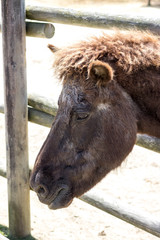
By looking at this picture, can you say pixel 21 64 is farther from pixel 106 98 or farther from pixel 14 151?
pixel 106 98

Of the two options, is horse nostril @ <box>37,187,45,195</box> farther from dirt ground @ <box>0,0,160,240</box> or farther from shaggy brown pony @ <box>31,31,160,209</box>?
dirt ground @ <box>0,0,160,240</box>

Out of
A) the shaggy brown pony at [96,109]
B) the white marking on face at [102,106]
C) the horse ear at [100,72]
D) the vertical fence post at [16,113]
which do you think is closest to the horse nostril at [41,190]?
the shaggy brown pony at [96,109]

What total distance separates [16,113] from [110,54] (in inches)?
49.5

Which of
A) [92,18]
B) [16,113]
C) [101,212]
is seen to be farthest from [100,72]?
[101,212]

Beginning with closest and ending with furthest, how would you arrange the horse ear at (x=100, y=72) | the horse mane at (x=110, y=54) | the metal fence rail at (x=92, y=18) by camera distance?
the horse ear at (x=100, y=72)
the horse mane at (x=110, y=54)
the metal fence rail at (x=92, y=18)

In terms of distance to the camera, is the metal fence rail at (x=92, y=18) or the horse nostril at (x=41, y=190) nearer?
the horse nostril at (x=41, y=190)

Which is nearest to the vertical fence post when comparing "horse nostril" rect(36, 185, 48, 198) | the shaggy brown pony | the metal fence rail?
the metal fence rail

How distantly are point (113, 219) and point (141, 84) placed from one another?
6.98 ft

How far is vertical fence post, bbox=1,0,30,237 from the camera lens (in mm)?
3162

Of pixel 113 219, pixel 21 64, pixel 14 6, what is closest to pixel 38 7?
pixel 14 6

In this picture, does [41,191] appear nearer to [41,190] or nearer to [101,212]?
[41,190]

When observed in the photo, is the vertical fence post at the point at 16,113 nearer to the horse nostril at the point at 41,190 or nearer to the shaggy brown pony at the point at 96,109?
the shaggy brown pony at the point at 96,109

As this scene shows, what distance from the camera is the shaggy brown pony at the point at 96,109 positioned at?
2330 mm

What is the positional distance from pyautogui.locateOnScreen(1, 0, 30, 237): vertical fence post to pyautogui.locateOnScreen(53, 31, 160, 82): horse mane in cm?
88
